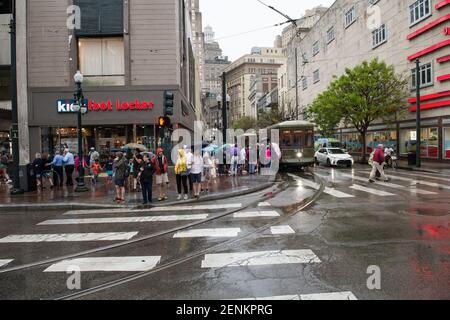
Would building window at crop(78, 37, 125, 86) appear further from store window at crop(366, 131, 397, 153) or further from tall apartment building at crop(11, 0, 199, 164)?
store window at crop(366, 131, 397, 153)

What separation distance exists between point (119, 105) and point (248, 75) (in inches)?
5710

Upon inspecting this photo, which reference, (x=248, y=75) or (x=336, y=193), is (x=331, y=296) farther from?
(x=248, y=75)

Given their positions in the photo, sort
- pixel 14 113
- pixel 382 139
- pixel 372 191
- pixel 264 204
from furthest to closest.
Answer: pixel 382 139, pixel 14 113, pixel 372 191, pixel 264 204

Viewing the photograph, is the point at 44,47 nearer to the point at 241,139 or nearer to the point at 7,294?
the point at 241,139

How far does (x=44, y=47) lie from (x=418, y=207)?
22928 mm

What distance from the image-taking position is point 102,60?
2462 centimetres

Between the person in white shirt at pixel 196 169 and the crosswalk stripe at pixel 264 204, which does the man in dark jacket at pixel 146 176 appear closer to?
the person in white shirt at pixel 196 169

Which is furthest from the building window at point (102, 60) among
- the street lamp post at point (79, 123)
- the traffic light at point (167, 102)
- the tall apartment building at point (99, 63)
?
the traffic light at point (167, 102)

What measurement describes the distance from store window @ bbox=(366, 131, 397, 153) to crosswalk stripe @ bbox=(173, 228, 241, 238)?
29.4m

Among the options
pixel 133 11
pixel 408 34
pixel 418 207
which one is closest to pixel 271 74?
pixel 408 34

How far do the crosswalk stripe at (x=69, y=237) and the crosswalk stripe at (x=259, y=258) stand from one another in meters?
2.47

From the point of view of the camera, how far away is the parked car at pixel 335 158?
2780cm

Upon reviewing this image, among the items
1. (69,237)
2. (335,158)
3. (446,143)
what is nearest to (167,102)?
(69,237)

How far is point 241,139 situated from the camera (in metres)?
25.2
